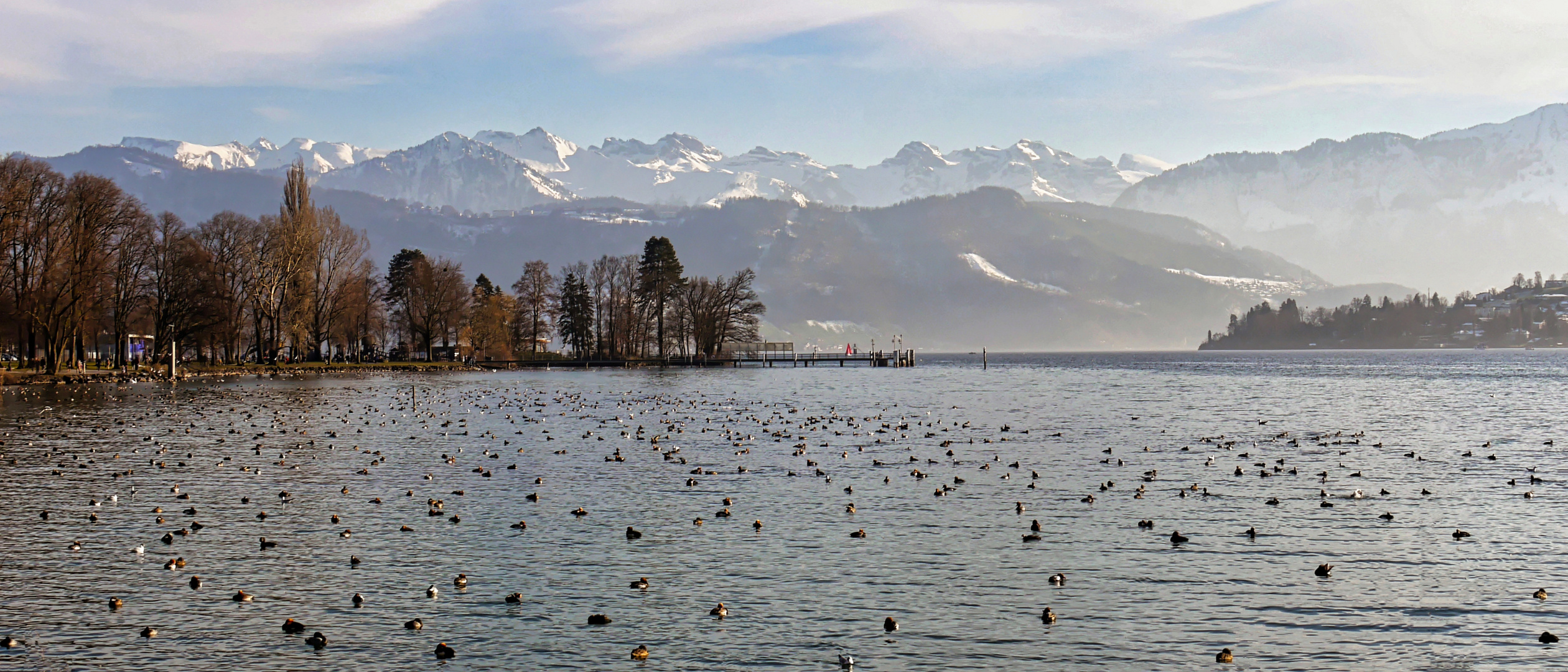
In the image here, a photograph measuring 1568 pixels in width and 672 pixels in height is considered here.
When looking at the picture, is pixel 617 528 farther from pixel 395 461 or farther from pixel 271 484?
pixel 395 461

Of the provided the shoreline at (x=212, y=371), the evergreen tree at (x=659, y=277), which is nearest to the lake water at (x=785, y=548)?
the shoreline at (x=212, y=371)

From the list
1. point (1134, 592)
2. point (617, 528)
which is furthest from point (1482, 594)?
point (617, 528)

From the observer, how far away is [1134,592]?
61.8ft

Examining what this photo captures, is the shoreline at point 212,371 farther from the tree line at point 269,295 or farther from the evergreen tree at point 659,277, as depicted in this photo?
the evergreen tree at point 659,277

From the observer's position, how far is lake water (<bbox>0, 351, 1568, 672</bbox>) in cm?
1580

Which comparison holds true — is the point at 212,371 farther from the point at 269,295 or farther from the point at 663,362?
the point at 663,362

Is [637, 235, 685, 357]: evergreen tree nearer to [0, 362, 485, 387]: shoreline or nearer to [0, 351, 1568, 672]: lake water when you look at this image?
[0, 362, 485, 387]: shoreline

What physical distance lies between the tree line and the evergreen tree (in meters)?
0.26

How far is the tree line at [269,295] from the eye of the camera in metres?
94.2

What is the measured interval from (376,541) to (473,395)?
63306 millimetres

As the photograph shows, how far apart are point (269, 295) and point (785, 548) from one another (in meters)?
121


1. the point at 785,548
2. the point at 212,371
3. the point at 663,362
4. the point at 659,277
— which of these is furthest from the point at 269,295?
the point at 785,548

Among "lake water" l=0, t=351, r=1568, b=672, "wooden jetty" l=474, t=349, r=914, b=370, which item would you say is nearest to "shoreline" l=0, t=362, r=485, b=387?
"wooden jetty" l=474, t=349, r=914, b=370

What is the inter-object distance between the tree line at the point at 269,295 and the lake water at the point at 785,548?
53.5m
